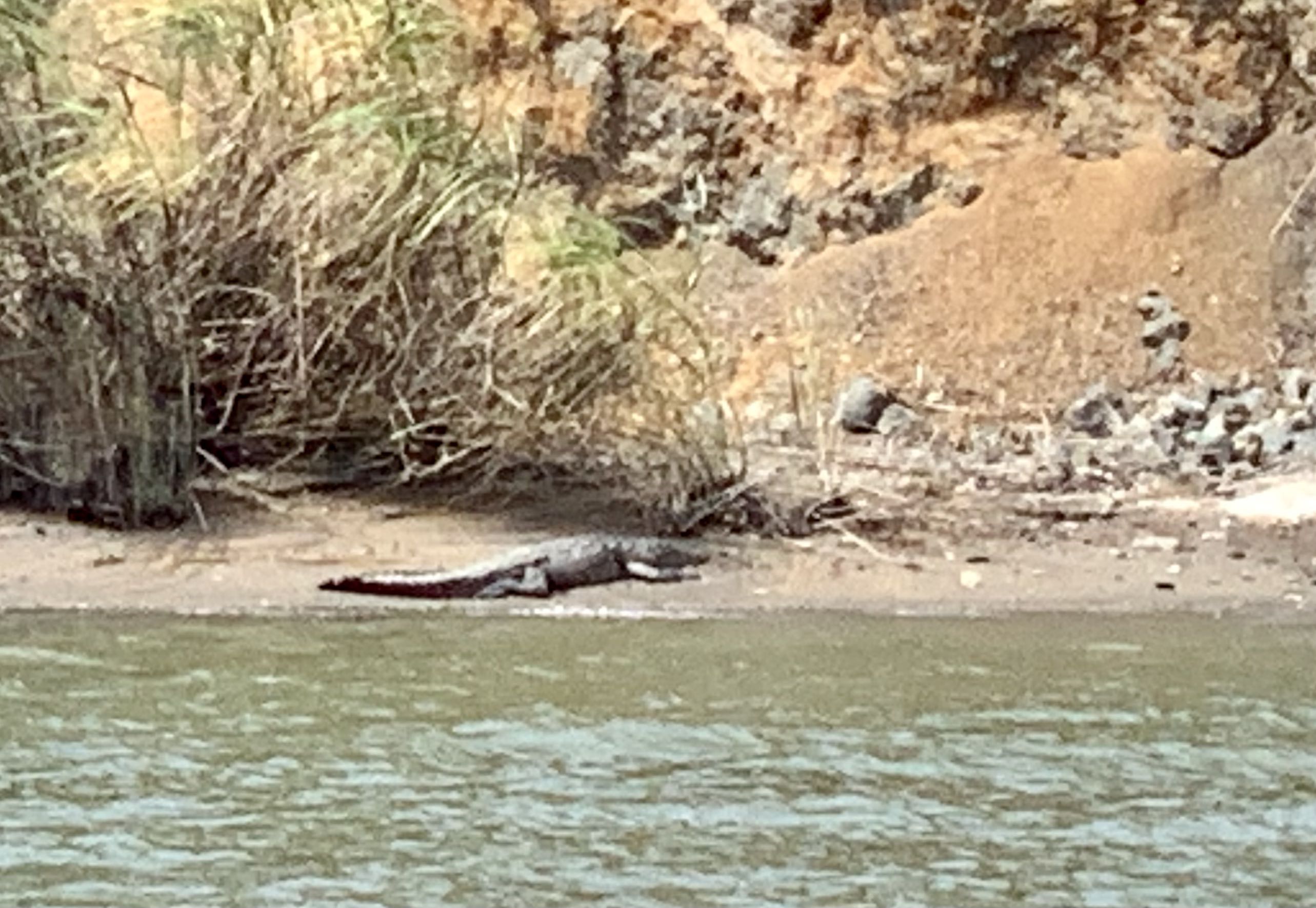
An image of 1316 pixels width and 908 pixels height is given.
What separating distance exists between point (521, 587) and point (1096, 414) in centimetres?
328

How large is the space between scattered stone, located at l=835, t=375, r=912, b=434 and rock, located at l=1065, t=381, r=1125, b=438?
59 centimetres

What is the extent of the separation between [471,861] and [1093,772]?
103 centimetres

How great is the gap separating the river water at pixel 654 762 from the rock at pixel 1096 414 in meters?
2.86

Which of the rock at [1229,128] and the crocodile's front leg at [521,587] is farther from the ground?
the rock at [1229,128]

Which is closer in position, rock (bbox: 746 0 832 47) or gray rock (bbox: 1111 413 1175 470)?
gray rock (bbox: 1111 413 1175 470)

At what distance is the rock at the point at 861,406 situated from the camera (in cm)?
777

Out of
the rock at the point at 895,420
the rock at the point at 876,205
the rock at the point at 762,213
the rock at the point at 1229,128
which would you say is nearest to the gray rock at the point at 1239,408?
the rock at the point at 895,420

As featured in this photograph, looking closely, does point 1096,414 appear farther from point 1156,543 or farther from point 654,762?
point 654,762

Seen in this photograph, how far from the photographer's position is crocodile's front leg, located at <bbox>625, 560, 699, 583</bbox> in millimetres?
5484

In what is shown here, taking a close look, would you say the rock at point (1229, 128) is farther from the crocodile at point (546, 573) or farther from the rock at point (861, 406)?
the crocodile at point (546, 573)

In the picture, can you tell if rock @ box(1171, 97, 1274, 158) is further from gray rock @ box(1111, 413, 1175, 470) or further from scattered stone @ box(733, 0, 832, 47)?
gray rock @ box(1111, 413, 1175, 470)

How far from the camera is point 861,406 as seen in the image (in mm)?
7848

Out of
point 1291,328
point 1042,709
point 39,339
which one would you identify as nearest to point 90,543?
point 39,339

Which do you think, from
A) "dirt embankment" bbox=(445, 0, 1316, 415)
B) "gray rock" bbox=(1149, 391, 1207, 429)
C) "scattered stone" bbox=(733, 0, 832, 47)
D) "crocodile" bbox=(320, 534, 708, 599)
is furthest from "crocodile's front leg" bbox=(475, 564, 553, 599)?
"scattered stone" bbox=(733, 0, 832, 47)
